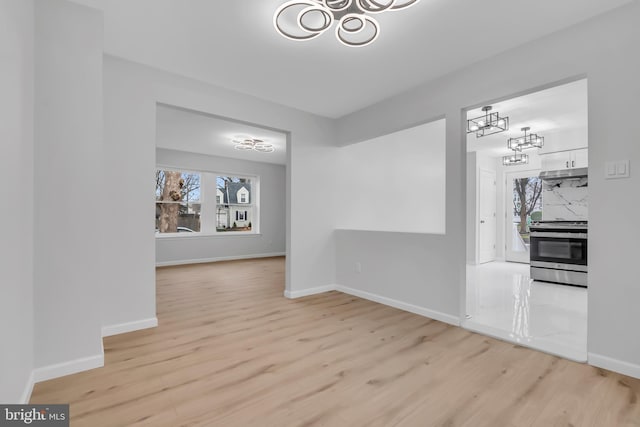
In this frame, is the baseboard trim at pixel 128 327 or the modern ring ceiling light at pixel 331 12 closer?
the modern ring ceiling light at pixel 331 12

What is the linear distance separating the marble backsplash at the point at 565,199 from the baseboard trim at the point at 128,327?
6611mm

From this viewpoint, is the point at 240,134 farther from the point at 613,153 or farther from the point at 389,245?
the point at 613,153

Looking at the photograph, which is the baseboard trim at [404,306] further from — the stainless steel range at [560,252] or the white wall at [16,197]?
the white wall at [16,197]

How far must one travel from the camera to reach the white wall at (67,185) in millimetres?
2000

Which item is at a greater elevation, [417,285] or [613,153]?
[613,153]

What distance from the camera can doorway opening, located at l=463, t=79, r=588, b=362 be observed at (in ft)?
9.70

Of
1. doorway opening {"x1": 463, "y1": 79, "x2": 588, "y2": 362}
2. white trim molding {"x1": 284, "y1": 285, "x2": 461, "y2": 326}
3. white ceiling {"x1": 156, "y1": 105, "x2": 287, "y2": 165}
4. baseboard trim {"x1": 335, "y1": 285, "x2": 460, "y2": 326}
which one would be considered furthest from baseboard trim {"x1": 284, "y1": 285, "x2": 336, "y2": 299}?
white ceiling {"x1": 156, "y1": 105, "x2": 287, "y2": 165}

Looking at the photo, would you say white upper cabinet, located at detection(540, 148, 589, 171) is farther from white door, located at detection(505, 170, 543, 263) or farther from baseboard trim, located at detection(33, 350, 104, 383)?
baseboard trim, located at detection(33, 350, 104, 383)

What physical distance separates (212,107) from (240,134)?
2.22m

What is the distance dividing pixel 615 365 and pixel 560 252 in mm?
3251

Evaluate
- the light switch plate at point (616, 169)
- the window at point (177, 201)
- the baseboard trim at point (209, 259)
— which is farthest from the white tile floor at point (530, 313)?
the window at point (177, 201)

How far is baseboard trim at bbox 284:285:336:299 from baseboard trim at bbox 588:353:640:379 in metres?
2.85

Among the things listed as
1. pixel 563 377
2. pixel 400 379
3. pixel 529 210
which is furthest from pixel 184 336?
pixel 529 210

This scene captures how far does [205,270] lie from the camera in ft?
20.2
